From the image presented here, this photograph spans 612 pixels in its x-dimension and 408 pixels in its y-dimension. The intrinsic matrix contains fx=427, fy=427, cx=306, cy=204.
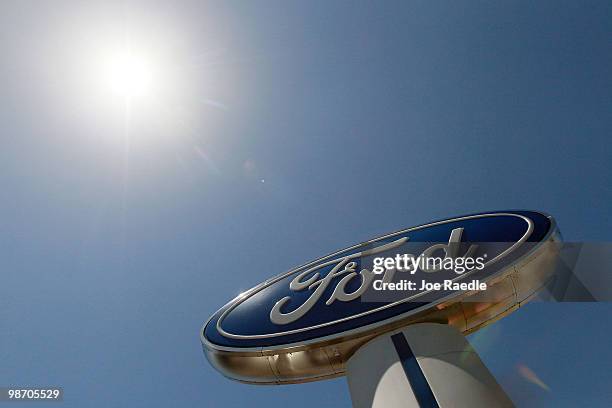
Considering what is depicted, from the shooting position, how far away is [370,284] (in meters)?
9.34

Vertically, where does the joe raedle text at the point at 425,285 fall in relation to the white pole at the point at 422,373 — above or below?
above

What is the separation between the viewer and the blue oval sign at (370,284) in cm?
847

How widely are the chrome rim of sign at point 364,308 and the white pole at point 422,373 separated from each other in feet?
0.87

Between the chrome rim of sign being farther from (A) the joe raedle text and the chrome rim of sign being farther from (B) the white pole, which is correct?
(B) the white pole

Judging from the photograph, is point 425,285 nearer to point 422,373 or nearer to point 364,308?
point 364,308

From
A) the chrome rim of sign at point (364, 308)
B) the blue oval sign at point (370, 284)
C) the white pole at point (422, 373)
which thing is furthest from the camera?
the blue oval sign at point (370, 284)

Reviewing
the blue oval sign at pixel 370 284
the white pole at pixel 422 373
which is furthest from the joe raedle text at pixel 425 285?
the white pole at pixel 422 373

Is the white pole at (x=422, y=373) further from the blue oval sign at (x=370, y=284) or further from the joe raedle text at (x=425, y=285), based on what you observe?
the joe raedle text at (x=425, y=285)

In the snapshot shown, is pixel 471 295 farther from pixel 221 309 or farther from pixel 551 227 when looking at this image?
pixel 221 309

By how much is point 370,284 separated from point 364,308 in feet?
2.29

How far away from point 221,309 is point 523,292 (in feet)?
23.6

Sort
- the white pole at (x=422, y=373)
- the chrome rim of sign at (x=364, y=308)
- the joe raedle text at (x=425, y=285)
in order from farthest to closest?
the chrome rim of sign at (x=364, y=308) → the joe raedle text at (x=425, y=285) → the white pole at (x=422, y=373)

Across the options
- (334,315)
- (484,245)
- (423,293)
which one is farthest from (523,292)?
(334,315)

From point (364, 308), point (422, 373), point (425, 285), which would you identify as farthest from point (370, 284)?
point (422, 373)
